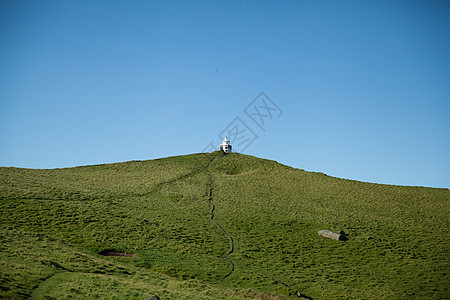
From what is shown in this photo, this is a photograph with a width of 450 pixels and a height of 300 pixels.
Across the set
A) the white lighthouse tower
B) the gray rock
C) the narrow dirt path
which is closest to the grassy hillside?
the narrow dirt path

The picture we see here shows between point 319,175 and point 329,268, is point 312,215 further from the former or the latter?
point 319,175

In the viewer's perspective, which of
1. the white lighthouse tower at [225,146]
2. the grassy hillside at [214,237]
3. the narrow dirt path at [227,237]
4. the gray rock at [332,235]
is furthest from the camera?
the white lighthouse tower at [225,146]

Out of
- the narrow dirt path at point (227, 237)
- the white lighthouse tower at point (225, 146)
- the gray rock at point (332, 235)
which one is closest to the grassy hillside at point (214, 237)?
the narrow dirt path at point (227, 237)

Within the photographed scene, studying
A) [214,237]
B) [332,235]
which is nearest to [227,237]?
[214,237]

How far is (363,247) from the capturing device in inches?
1695

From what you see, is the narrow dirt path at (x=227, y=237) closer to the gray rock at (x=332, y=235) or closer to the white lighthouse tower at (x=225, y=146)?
the gray rock at (x=332, y=235)

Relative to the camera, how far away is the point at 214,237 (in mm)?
43406

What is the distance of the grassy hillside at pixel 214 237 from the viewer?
1013 inches

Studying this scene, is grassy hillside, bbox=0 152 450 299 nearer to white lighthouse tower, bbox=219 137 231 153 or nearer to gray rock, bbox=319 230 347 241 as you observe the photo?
gray rock, bbox=319 230 347 241

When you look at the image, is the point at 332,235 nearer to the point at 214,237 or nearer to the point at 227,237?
the point at 227,237

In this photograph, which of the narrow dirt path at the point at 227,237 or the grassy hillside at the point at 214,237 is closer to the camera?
the grassy hillside at the point at 214,237

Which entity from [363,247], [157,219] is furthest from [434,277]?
[157,219]

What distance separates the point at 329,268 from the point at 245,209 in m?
20.7

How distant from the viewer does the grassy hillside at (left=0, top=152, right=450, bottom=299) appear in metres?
25.7
